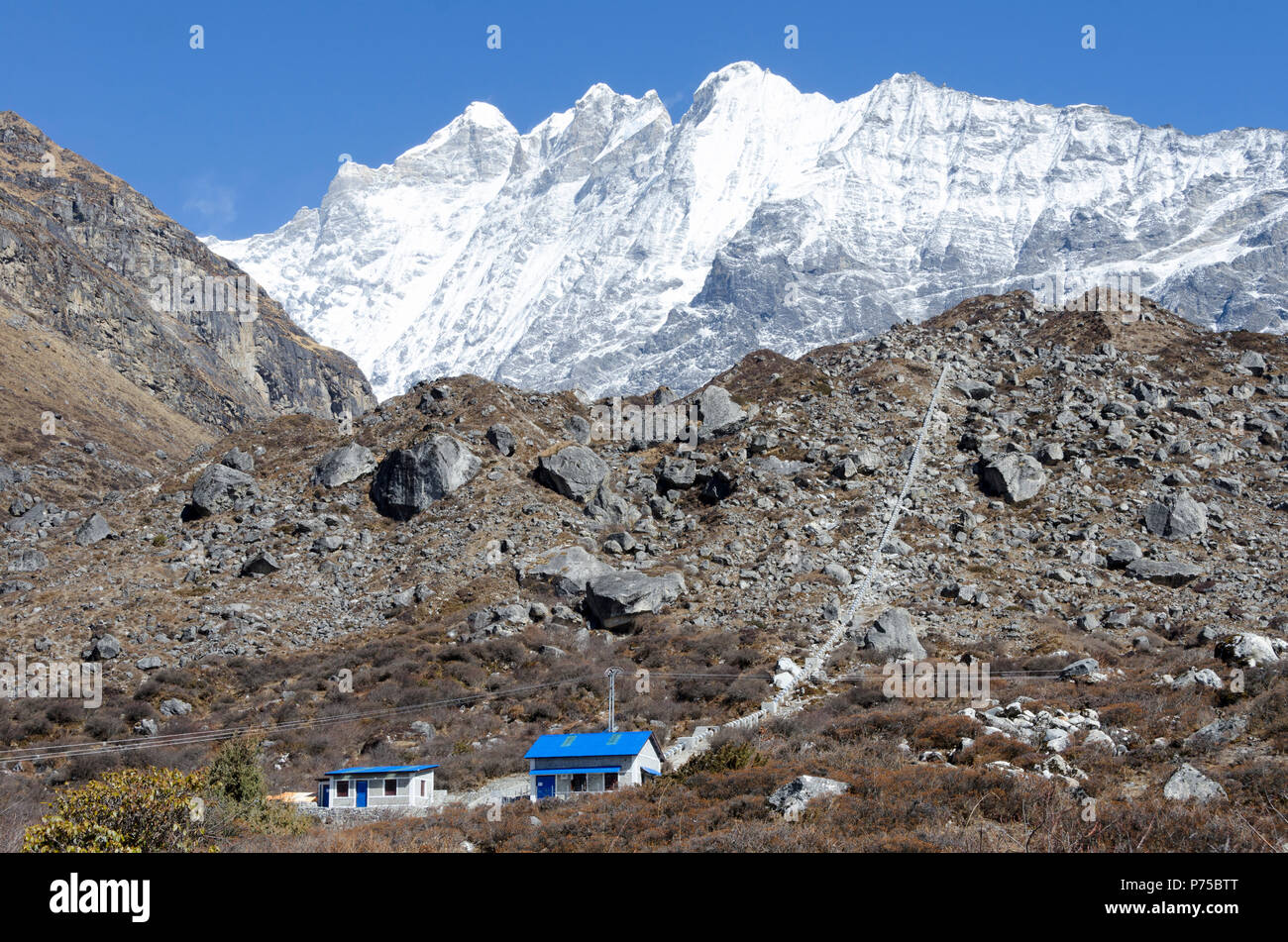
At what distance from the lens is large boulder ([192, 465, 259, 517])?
51312mm

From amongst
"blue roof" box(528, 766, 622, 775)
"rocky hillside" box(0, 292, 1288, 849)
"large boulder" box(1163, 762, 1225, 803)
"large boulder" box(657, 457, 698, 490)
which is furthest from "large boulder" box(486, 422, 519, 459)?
"large boulder" box(1163, 762, 1225, 803)

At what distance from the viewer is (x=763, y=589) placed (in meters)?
44.2

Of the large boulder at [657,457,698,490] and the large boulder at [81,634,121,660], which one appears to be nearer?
the large boulder at [81,634,121,660]

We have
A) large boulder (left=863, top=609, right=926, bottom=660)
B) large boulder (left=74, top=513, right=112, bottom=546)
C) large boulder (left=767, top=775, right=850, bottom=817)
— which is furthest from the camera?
large boulder (left=74, top=513, right=112, bottom=546)

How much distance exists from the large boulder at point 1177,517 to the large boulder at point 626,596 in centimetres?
2522

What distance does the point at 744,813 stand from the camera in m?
16.7

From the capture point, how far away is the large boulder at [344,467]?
54594mm

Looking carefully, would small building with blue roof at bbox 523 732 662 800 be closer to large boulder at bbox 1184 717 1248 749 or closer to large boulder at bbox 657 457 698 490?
large boulder at bbox 1184 717 1248 749

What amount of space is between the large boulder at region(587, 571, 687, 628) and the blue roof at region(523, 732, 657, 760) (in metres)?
13.8

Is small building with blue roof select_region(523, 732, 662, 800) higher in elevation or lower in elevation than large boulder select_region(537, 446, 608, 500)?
lower
